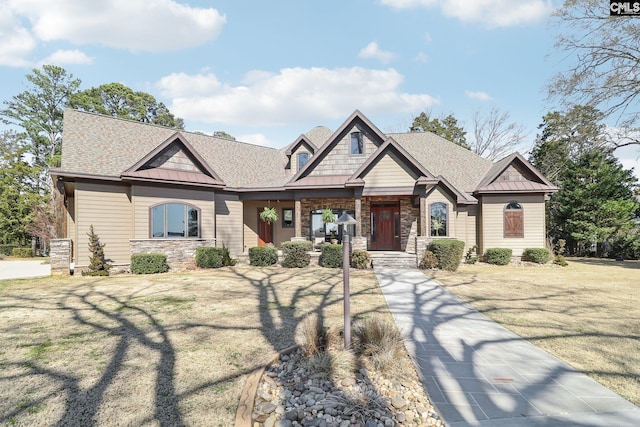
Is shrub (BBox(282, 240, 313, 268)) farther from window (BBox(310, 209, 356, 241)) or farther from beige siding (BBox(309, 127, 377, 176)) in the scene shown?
beige siding (BBox(309, 127, 377, 176))

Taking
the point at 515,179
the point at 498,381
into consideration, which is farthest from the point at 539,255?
the point at 498,381

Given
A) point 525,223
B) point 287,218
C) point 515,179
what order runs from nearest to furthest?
point 525,223
point 515,179
point 287,218

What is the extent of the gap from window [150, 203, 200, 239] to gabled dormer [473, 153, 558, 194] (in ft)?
47.8

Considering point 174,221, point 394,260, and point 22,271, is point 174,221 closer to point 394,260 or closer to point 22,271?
point 22,271

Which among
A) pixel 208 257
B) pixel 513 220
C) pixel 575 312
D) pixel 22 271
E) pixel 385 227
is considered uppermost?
pixel 513 220

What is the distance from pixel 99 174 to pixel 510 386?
14.5 metres

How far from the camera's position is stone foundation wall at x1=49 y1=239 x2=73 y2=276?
11.7 m

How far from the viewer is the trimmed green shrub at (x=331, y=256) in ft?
42.9

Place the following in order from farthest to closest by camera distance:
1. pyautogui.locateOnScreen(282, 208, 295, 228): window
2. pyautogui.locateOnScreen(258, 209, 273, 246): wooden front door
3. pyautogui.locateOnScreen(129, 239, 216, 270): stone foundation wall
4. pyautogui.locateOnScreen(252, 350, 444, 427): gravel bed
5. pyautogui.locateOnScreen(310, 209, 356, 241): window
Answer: pyautogui.locateOnScreen(282, 208, 295, 228): window, pyautogui.locateOnScreen(258, 209, 273, 246): wooden front door, pyautogui.locateOnScreen(310, 209, 356, 241): window, pyautogui.locateOnScreen(129, 239, 216, 270): stone foundation wall, pyautogui.locateOnScreen(252, 350, 444, 427): gravel bed

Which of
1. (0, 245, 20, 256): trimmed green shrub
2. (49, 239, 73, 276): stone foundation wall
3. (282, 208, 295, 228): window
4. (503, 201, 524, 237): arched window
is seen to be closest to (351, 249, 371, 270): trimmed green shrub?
(282, 208, 295, 228): window

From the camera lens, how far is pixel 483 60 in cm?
1461

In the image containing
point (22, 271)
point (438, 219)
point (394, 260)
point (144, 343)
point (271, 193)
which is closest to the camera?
point (144, 343)

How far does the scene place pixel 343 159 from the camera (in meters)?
14.8

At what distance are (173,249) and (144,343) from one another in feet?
29.2
